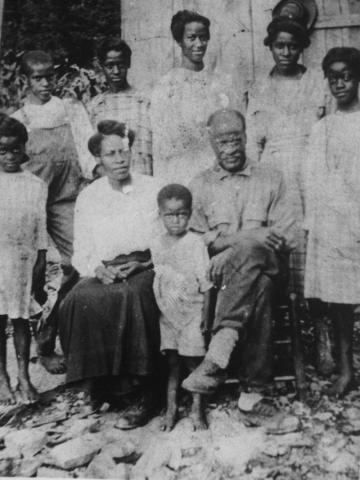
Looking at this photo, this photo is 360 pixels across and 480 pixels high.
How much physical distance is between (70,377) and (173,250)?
693 mm

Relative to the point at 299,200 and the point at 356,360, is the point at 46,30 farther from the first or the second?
the point at 356,360

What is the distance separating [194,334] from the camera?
236 centimetres

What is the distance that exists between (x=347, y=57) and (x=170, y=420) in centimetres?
169

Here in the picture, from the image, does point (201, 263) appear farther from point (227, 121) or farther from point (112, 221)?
point (227, 121)

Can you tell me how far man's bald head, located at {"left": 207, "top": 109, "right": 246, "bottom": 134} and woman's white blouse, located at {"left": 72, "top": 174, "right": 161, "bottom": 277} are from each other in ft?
1.23

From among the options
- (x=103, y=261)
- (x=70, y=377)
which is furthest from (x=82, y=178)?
(x=70, y=377)

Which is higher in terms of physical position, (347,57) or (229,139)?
(347,57)

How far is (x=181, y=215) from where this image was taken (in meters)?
2.43

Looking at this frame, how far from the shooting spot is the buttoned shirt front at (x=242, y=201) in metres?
2.46

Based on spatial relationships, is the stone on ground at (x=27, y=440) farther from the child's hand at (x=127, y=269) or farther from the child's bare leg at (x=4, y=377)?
the child's hand at (x=127, y=269)

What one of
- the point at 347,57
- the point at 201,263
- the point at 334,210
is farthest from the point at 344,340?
the point at 347,57

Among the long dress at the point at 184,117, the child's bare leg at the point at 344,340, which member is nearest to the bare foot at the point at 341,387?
the child's bare leg at the point at 344,340

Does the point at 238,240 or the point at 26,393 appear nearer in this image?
the point at 238,240

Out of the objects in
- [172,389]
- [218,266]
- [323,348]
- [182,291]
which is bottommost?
[172,389]
